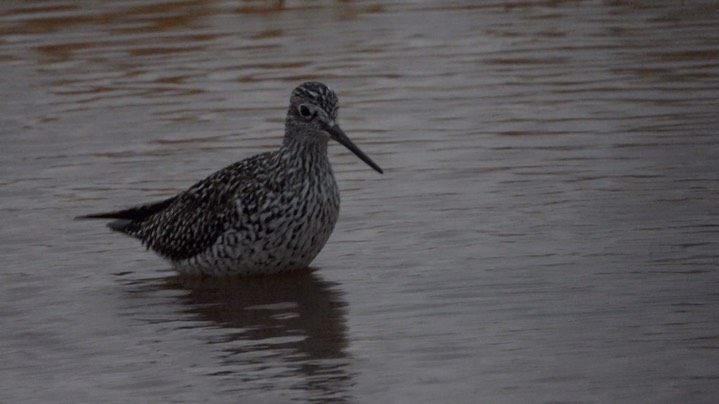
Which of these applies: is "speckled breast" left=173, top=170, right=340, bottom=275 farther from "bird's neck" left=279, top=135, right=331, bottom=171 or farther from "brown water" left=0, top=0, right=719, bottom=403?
"brown water" left=0, top=0, right=719, bottom=403

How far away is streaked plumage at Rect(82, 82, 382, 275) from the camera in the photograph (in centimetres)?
1034

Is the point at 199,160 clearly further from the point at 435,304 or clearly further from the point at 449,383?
the point at 449,383

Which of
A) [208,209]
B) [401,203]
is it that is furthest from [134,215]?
[401,203]

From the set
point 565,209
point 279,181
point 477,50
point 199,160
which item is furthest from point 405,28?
point 279,181

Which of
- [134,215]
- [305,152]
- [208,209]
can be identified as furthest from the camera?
[134,215]

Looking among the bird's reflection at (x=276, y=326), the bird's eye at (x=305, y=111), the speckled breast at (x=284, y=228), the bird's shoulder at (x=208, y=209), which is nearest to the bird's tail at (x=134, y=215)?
the bird's shoulder at (x=208, y=209)

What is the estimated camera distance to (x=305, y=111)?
1066 cm

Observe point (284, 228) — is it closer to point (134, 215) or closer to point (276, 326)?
point (276, 326)

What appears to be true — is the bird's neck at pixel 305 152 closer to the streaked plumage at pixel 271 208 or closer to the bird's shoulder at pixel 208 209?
the streaked plumage at pixel 271 208

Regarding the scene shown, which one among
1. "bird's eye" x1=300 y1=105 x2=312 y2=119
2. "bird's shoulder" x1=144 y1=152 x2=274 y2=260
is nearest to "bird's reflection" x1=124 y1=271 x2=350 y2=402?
"bird's shoulder" x1=144 y1=152 x2=274 y2=260

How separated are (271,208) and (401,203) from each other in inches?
85.5

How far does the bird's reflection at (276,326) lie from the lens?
337 inches

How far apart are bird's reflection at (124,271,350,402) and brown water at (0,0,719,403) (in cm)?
3

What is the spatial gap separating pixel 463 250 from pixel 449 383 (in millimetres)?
2783
